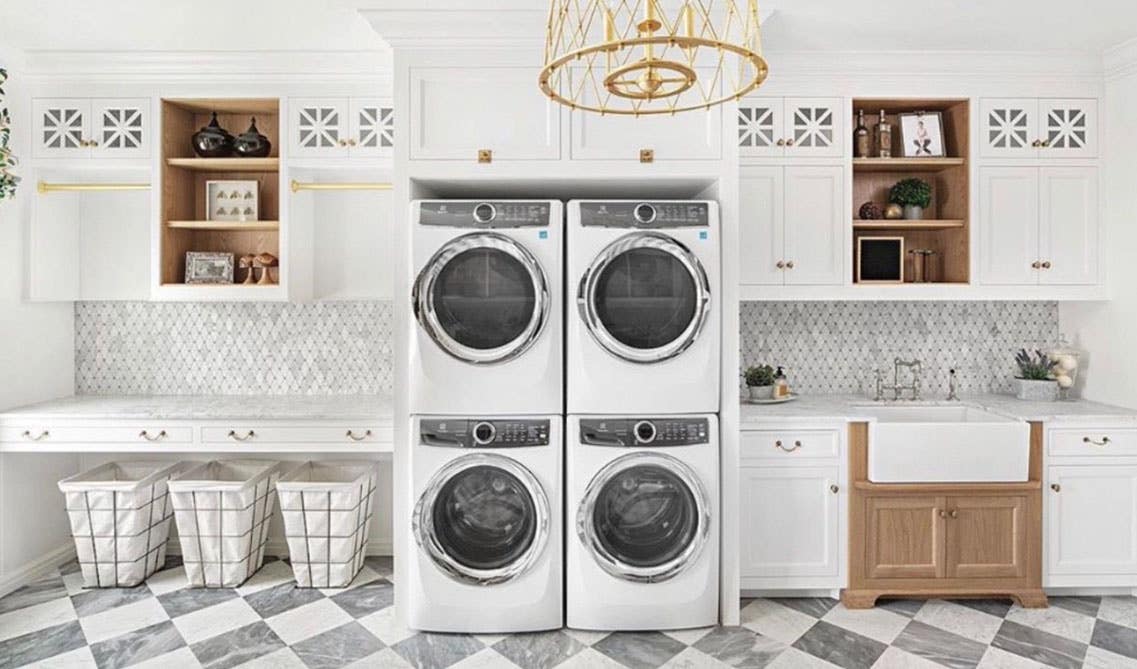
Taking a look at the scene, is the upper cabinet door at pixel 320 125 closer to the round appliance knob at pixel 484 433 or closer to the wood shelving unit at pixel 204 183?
the wood shelving unit at pixel 204 183

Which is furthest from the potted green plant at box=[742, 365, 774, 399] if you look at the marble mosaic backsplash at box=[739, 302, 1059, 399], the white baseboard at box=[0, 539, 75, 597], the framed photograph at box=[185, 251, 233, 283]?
the white baseboard at box=[0, 539, 75, 597]

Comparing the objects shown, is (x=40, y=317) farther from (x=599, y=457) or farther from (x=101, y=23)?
(x=599, y=457)

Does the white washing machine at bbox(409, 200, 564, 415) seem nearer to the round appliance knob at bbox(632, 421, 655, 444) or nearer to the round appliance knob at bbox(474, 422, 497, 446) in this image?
the round appliance knob at bbox(474, 422, 497, 446)

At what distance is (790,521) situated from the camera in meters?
3.00

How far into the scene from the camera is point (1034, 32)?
298cm

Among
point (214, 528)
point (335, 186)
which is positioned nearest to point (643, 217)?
point (335, 186)

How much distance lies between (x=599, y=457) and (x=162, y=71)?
2745 mm

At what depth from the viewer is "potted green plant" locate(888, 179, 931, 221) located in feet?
11.0

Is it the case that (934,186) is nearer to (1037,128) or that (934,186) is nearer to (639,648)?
(1037,128)

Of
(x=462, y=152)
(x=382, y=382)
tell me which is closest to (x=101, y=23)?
(x=462, y=152)

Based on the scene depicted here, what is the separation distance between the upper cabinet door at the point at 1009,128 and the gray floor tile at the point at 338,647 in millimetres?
3477

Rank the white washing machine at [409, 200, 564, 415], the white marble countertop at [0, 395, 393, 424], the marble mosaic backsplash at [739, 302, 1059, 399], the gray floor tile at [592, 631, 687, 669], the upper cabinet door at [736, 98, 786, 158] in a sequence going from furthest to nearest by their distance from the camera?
1. the marble mosaic backsplash at [739, 302, 1059, 399]
2. the upper cabinet door at [736, 98, 786, 158]
3. the white marble countertop at [0, 395, 393, 424]
4. the white washing machine at [409, 200, 564, 415]
5. the gray floor tile at [592, 631, 687, 669]

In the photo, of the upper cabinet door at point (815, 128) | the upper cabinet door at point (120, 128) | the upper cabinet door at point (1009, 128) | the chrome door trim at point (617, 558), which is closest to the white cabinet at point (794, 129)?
the upper cabinet door at point (815, 128)

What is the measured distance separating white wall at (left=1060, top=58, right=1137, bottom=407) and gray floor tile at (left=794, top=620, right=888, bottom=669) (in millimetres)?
1737
